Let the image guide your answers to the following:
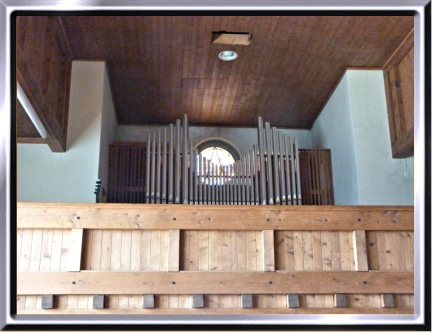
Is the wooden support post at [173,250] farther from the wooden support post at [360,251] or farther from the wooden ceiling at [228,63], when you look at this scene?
the wooden ceiling at [228,63]

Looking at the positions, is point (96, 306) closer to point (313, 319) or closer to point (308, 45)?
point (313, 319)

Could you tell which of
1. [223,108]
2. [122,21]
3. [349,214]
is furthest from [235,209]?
[223,108]

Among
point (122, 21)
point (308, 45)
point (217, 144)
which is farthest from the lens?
point (217, 144)

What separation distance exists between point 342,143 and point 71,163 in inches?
139

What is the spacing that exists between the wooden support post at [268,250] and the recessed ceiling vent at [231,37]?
→ 2.41 m

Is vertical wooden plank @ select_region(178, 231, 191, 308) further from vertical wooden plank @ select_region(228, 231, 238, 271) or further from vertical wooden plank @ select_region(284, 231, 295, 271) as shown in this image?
vertical wooden plank @ select_region(284, 231, 295, 271)

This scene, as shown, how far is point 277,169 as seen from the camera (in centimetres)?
662

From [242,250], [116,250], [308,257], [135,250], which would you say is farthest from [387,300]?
[116,250]

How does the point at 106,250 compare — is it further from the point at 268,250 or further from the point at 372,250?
the point at 372,250

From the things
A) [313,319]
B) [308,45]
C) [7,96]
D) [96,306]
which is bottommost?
[96,306]

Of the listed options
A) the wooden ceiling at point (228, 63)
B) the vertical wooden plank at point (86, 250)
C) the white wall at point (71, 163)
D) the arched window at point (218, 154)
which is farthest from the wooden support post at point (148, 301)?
the arched window at point (218, 154)

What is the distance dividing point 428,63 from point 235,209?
2889 mm

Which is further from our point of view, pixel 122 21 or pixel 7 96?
pixel 122 21

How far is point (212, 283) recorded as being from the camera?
4.51 m
